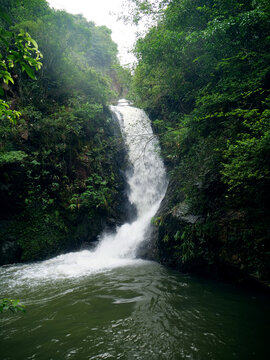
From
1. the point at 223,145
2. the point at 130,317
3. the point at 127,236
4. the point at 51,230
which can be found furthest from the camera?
the point at 127,236

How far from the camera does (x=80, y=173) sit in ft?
30.3

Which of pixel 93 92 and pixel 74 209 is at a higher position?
pixel 93 92

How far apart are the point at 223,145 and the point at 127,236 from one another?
5.56 meters

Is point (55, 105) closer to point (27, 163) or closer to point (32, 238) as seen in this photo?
point (27, 163)

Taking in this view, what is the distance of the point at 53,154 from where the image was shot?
8.54m

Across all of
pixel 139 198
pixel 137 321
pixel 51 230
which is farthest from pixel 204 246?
pixel 139 198

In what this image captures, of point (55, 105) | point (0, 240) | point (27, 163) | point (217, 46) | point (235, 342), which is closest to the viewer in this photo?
point (235, 342)

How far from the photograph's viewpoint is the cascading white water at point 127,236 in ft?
19.0

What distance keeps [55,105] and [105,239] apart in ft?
24.5

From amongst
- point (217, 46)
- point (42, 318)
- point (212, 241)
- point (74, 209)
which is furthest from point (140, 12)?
point (42, 318)

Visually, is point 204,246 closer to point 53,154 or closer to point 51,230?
point 51,230

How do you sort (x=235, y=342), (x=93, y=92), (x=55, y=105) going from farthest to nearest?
(x=93, y=92) < (x=55, y=105) < (x=235, y=342)

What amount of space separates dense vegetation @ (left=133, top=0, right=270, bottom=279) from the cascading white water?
1589 mm

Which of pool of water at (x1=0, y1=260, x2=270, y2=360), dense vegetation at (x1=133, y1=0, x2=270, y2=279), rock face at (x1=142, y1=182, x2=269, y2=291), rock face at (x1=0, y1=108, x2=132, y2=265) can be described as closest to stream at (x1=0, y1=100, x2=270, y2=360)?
pool of water at (x1=0, y1=260, x2=270, y2=360)
